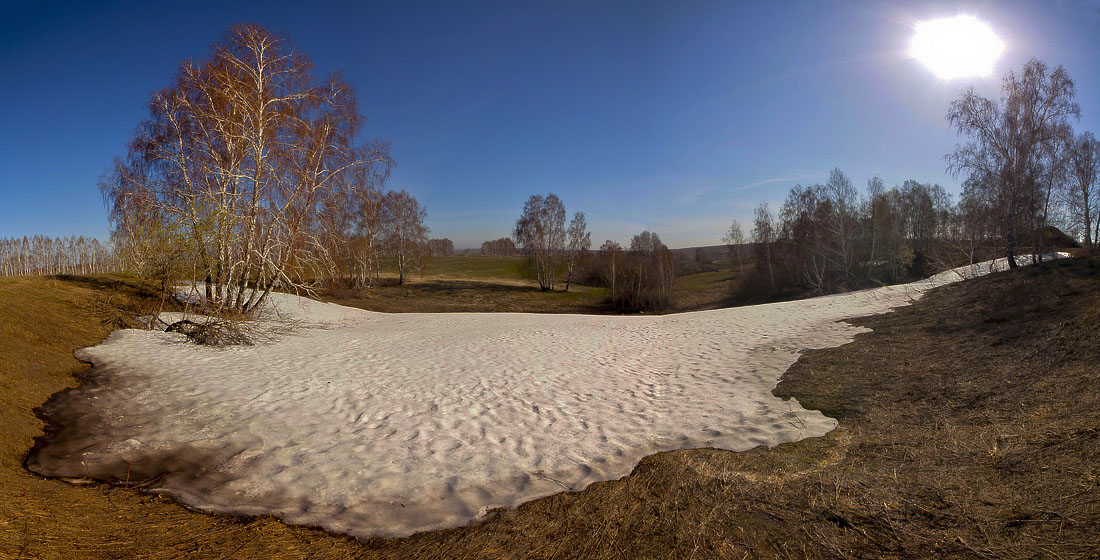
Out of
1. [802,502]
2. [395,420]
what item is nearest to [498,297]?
[395,420]

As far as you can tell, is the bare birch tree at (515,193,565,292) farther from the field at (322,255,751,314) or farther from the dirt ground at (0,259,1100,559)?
the dirt ground at (0,259,1100,559)

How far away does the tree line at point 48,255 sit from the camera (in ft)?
227

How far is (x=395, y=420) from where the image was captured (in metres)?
5.64

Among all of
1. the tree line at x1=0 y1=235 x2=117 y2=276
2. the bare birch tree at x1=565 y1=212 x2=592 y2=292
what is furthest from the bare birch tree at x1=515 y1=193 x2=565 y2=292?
the tree line at x1=0 y1=235 x2=117 y2=276

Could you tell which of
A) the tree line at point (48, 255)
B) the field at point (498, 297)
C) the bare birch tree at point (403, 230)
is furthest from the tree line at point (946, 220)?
the tree line at point (48, 255)

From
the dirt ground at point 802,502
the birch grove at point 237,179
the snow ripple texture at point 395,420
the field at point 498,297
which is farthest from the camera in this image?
the field at point 498,297

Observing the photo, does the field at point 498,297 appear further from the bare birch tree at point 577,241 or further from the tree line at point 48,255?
the tree line at point 48,255

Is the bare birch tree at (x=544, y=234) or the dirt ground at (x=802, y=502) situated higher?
the bare birch tree at (x=544, y=234)

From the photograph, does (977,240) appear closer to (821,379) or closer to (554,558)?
(821,379)

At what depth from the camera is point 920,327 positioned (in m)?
10.3

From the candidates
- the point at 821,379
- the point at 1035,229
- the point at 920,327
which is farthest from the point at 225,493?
the point at 1035,229

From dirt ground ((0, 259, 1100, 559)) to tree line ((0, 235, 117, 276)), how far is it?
95.5 metres

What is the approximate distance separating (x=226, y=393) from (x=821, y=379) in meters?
9.42

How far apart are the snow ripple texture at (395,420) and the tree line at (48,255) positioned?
91.1 metres
